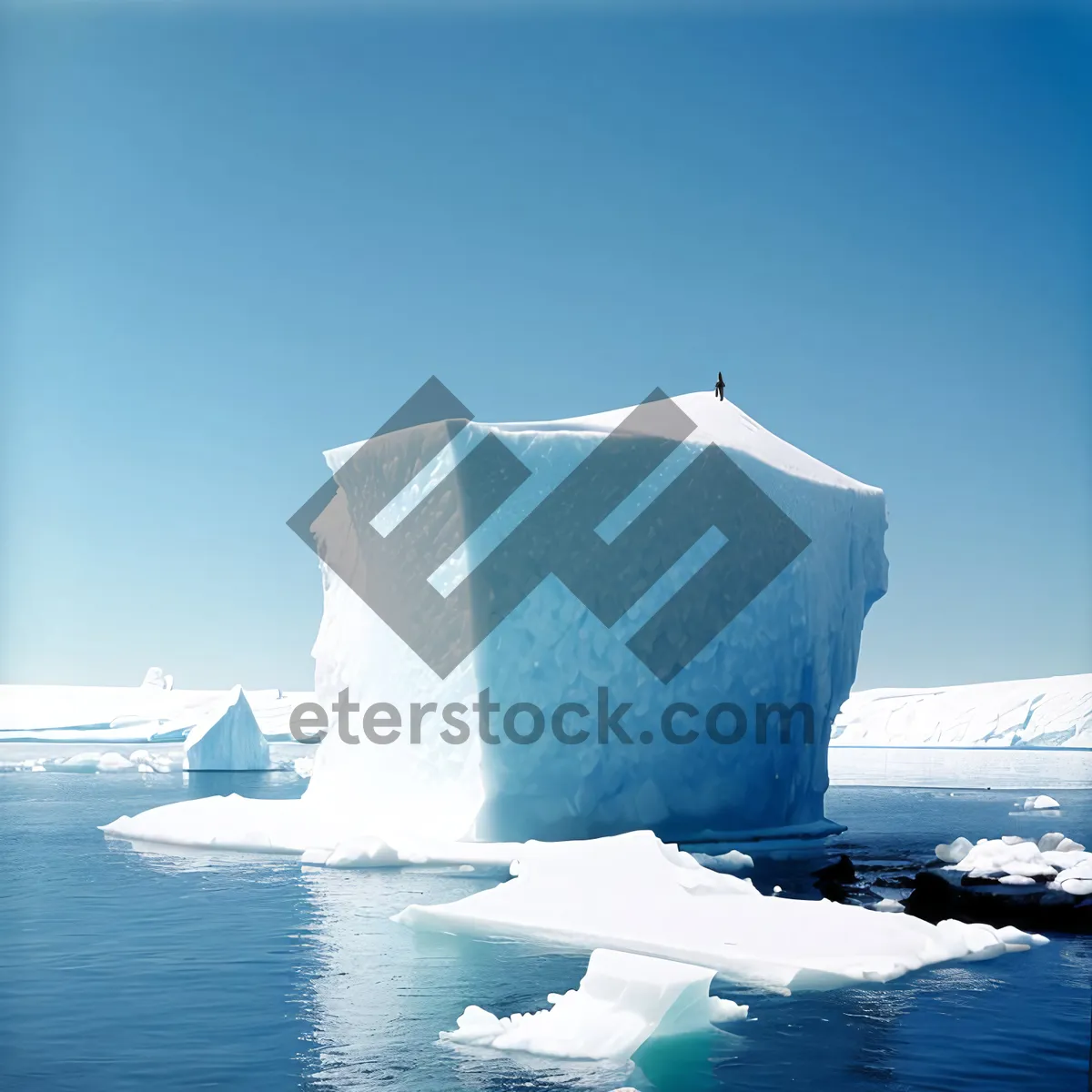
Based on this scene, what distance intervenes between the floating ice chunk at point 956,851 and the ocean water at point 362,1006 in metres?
1.07

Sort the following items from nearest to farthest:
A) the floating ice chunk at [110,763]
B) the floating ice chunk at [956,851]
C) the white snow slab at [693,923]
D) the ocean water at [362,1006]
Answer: the ocean water at [362,1006]
the white snow slab at [693,923]
the floating ice chunk at [956,851]
the floating ice chunk at [110,763]

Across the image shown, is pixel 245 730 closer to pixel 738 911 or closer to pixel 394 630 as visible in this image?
pixel 394 630

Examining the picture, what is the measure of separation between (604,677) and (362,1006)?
6.72 meters

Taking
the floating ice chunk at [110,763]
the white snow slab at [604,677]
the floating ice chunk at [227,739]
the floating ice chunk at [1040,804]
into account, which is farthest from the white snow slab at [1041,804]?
the floating ice chunk at [110,763]

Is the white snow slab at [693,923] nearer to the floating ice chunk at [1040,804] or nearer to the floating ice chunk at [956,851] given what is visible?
the floating ice chunk at [956,851]

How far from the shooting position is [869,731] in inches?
2147

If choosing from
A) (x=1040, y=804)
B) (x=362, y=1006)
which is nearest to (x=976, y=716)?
(x=1040, y=804)

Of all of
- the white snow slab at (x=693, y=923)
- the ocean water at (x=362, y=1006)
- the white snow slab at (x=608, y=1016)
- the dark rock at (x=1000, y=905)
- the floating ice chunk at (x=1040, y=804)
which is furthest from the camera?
the floating ice chunk at (x=1040, y=804)

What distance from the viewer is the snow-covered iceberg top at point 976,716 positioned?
1783 inches

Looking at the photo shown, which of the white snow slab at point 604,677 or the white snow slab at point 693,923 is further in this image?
the white snow slab at point 604,677

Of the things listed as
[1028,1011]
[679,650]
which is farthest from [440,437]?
[1028,1011]

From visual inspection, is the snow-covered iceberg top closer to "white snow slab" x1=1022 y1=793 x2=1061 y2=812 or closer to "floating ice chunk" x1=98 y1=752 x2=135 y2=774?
"white snow slab" x1=1022 y1=793 x2=1061 y2=812

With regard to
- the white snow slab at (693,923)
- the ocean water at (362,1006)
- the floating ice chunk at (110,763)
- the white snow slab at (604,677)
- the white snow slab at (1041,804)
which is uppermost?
the white snow slab at (604,677)

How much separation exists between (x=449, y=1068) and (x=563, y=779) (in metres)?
7.37
